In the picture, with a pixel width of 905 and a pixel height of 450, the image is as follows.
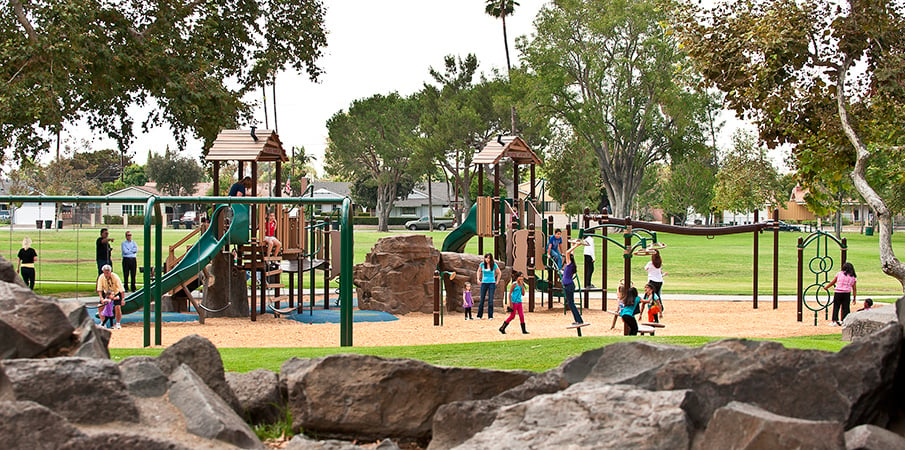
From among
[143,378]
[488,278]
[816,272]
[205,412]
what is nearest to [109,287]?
[488,278]

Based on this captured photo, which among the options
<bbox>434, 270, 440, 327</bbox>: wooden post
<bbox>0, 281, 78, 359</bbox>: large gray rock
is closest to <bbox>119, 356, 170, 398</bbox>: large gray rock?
<bbox>0, 281, 78, 359</bbox>: large gray rock

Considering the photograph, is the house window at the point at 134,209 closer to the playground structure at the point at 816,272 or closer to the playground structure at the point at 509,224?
the playground structure at the point at 509,224

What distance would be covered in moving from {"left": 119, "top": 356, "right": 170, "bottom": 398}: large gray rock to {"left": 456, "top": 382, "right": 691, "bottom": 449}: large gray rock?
205 centimetres

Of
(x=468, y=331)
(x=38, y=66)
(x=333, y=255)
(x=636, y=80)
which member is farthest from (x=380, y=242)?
(x=636, y=80)

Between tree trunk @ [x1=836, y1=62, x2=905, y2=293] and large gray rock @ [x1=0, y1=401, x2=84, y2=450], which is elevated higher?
tree trunk @ [x1=836, y1=62, x2=905, y2=293]

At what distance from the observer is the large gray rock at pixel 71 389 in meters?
5.14

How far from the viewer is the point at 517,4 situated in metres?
58.8

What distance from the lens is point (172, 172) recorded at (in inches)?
3319

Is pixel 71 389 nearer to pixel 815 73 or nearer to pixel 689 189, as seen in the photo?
pixel 815 73

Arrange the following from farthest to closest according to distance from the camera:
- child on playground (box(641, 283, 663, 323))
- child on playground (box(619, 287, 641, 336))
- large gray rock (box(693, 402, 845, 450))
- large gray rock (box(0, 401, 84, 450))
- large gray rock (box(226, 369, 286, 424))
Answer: child on playground (box(641, 283, 663, 323)) < child on playground (box(619, 287, 641, 336)) < large gray rock (box(226, 369, 286, 424)) < large gray rock (box(0, 401, 84, 450)) < large gray rock (box(693, 402, 845, 450))

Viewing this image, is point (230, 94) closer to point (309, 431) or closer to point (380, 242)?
point (380, 242)

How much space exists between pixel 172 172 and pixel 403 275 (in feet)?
231

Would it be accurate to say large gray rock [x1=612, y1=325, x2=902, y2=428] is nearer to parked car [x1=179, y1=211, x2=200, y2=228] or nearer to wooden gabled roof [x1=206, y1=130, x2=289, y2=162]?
wooden gabled roof [x1=206, y1=130, x2=289, y2=162]

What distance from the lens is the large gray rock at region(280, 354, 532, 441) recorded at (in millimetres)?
6133
